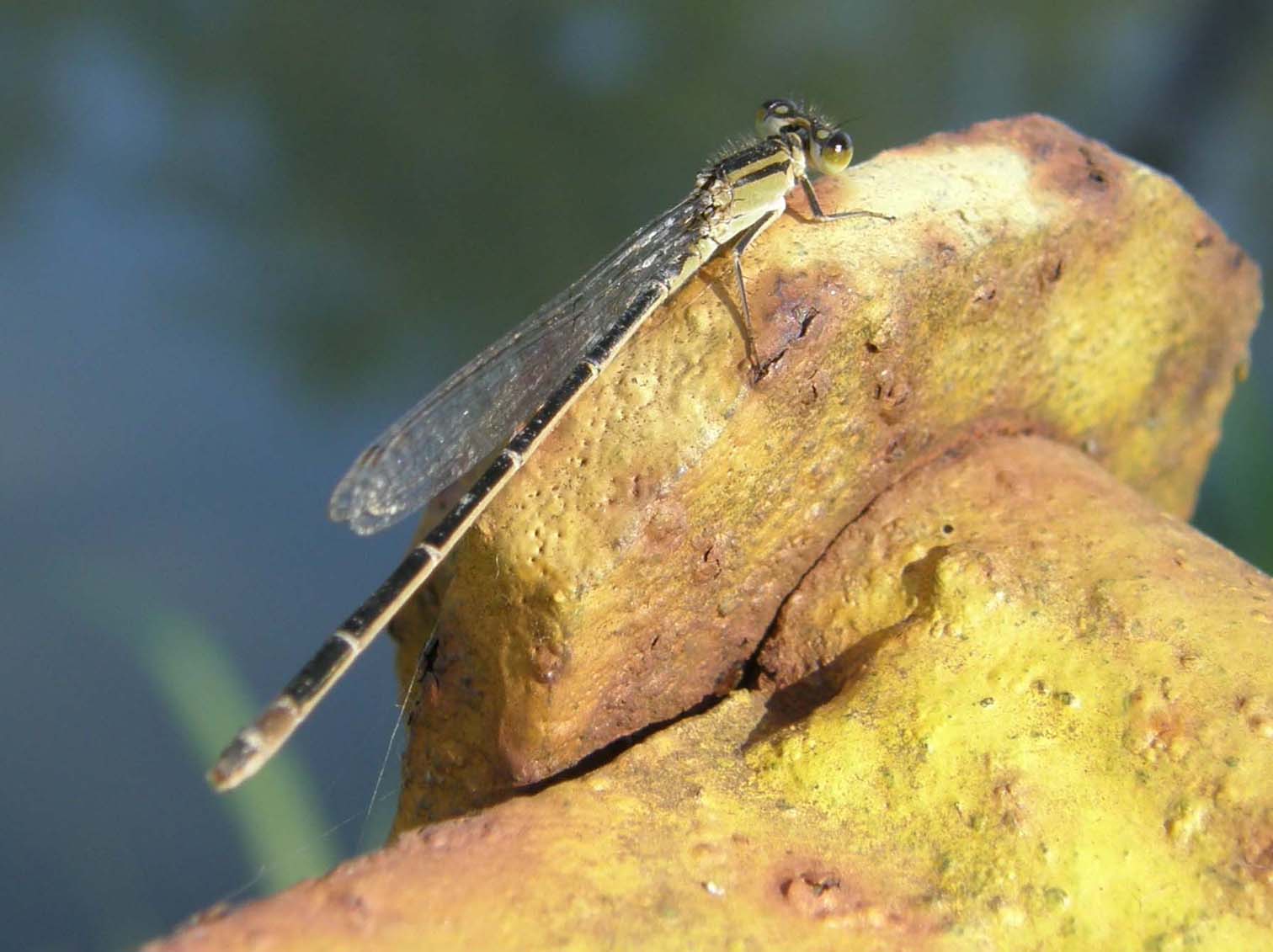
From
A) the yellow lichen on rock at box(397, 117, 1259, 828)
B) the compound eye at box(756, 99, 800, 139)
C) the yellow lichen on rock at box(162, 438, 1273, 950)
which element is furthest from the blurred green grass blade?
the compound eye at box(756, 99, 800, 139)

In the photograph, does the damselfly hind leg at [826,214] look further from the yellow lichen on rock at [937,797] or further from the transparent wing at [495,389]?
the yellow lichen on rock at [937,797]

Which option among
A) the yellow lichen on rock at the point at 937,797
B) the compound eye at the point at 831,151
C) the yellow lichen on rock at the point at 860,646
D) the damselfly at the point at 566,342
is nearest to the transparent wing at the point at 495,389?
the damselfly at the point at 566,342

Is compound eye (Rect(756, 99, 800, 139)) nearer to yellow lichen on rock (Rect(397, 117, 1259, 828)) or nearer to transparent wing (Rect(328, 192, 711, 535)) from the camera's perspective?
transparent wing (Rect(328, 192, 711, 535))

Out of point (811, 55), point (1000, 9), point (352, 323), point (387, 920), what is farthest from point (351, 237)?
point (387, 920)

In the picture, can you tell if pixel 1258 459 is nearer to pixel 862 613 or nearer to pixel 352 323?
pixel 862 613

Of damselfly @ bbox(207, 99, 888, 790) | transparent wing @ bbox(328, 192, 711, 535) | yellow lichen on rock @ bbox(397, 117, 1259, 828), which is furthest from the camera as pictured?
transparent wing @ bbox(328, 192, 711, 535)

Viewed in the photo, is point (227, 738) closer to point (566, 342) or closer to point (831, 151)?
point (566, 342)

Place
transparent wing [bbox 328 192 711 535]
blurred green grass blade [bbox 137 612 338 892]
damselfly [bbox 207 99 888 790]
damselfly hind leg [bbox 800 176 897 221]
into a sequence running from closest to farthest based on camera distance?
1. damselfly hind leg [bbox 800 176 897 221]
2. damselfly [bbox 207 99 888 790]
3. transparent wing [bbox 328 192 711 535]
4. blurred green grass blade [bbox 137 612 338 892]

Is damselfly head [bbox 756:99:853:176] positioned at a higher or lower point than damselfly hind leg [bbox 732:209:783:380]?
higher
